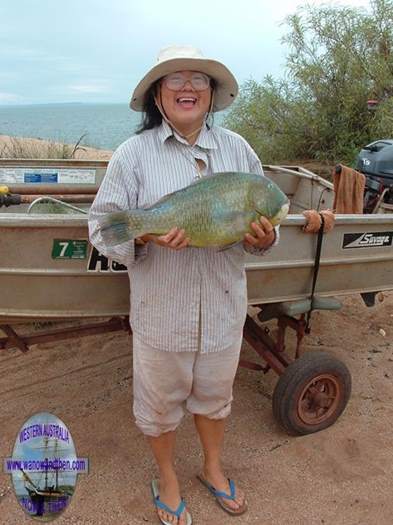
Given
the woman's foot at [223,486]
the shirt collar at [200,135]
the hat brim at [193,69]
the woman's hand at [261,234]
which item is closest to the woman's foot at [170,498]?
the woman's foot at [223,486]

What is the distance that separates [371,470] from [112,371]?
1.88 m

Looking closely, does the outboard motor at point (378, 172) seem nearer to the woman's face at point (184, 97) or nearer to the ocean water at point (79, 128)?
the ocean water at point (79, 128)

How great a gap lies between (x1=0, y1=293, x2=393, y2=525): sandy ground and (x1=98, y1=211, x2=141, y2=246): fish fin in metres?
1.53

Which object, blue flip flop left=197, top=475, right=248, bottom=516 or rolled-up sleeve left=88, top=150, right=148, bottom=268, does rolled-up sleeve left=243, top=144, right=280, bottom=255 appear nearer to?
rolled-up sleeve left=88, top=150, right=148, bottom=268

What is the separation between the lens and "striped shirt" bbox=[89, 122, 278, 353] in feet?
6.75

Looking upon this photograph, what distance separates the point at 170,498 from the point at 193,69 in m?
2.01

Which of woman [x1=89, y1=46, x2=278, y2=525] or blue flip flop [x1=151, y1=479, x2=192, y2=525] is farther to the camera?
blue flip flop [x1=151, y1=479, x2=192, y2=525]

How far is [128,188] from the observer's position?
6.73ft

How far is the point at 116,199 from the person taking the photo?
2025 mm

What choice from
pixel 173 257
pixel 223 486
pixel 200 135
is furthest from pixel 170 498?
pixel 200 135

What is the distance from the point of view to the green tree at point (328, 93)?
861 cm

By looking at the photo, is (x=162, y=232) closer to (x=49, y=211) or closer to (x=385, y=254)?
(x=49, y=211)

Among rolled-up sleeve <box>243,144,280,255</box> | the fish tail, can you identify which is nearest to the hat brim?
rolled-up sleeve <box>243,144,280,255</box>

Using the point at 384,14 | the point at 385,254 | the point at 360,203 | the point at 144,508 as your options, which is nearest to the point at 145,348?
the point at 144,508
